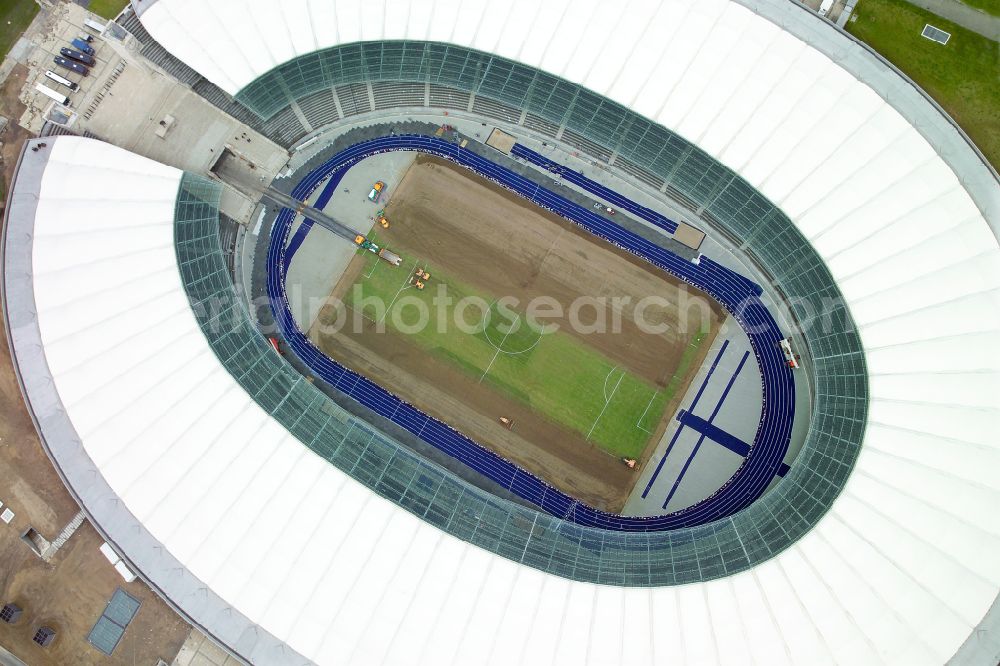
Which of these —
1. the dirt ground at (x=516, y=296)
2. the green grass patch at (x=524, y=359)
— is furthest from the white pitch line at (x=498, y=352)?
the dirt ground at (x=516, y=296)

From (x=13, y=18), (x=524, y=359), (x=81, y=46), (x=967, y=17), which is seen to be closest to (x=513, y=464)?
(x=524, y=359)

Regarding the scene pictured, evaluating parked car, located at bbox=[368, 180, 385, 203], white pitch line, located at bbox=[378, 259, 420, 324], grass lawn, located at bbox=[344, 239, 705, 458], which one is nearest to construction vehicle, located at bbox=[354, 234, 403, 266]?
grass lawn, located at bbox=[344, 239, 705, 458]

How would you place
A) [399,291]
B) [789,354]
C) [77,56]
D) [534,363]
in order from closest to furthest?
[77,56] → [789,354] → [534,363] → [399,291]

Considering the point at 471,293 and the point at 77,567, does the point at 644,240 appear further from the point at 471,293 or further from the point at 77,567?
the point at 77,567

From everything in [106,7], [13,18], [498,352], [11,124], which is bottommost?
[11,124]

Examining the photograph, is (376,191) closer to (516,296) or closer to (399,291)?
(399,291)

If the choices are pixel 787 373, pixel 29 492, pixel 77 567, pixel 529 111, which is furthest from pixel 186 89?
pixel 787 373

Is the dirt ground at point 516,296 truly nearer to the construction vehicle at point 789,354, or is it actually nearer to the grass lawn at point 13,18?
the construction vehicle at point 789,354
